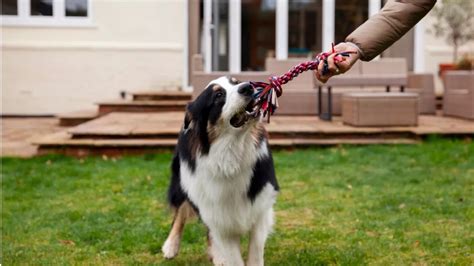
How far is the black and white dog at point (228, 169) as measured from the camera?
285 centimetres

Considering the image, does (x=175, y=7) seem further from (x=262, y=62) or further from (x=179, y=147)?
(x=179, y=147)

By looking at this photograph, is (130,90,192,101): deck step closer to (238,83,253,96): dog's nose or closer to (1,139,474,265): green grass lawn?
(1,139,474,265): green grass lawn

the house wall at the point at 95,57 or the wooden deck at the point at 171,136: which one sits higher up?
the house wall at the point at 95,57

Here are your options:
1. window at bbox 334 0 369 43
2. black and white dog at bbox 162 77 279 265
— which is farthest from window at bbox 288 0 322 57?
black and white dog at bbox 162 77 279 265

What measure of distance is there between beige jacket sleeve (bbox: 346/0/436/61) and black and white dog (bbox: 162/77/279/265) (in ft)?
1.91

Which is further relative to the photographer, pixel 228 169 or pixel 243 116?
pixel 228 169

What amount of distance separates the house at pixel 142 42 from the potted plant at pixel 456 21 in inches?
18.7

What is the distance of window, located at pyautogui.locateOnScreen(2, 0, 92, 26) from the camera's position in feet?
39.6

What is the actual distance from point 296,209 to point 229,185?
1.87 meters

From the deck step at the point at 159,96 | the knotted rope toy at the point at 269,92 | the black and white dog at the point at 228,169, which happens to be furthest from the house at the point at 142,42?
the knotted rope toy at the point at 269,92

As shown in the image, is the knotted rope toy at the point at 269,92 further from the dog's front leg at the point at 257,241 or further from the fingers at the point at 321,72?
the dog's front leg at the point at 257,241

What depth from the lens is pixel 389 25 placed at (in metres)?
2.43

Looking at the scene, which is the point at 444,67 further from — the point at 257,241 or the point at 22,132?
the point at 257,241

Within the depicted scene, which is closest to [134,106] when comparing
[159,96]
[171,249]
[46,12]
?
[159,96]
